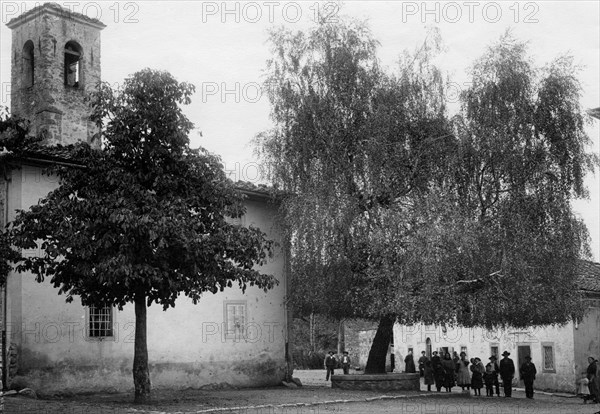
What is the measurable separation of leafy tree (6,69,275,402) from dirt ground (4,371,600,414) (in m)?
1.28

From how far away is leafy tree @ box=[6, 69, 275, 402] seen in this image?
16188 millimetres

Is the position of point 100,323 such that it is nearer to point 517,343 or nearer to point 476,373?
point 476,373

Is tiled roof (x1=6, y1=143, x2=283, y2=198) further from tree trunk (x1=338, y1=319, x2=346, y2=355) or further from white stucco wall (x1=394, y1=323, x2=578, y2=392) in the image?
tree trunk (x1=338, y1=319, x2=346, y2=355)

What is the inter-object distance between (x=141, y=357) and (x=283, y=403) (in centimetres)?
341

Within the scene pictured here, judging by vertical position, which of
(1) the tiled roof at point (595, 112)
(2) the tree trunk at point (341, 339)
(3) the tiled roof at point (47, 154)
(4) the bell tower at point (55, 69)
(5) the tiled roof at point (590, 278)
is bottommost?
(2) the tree trunk at point (341, 339)

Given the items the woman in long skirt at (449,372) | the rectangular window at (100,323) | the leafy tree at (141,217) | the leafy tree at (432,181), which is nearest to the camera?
the leafy tree at (141,217)

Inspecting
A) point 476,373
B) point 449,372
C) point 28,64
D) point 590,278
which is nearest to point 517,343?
point 590,278

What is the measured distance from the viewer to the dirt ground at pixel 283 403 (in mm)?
16422

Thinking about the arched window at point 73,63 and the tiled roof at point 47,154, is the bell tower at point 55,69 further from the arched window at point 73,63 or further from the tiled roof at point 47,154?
the tiled roof at point 47,154

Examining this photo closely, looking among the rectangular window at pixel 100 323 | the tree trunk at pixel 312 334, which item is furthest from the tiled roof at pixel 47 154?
the tree trunk at pixel 312 334

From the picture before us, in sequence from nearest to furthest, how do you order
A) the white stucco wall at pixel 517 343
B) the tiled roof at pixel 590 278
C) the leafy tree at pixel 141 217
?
the leafy tree at pixel 141 217, the tiled roof at pixel 590 278, the white stucco wall at pixel 517 343

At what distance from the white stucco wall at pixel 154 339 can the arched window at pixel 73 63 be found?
812cm

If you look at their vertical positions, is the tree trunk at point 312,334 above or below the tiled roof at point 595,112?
below

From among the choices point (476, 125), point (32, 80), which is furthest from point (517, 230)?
point (32, 80)
